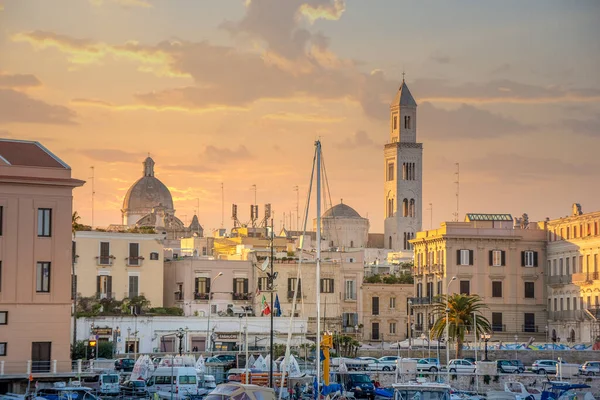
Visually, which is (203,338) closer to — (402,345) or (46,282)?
(402,345)

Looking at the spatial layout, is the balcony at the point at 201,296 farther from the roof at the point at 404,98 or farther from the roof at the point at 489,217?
the roof at the point at 404,98

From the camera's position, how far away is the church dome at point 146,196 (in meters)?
162

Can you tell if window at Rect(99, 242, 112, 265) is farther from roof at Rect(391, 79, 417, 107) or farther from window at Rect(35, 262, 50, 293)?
roof at Rect(391, 79, 417, 107)

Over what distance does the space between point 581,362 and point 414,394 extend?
124ft

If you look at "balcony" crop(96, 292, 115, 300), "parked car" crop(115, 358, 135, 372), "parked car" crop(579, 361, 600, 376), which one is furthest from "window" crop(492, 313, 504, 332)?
"parked car" crop(115, 358, 135, 372)

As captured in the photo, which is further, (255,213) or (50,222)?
(255,213)

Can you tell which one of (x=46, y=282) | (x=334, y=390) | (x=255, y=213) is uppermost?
(x=255, y=213)

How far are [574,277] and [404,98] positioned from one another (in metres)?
64.8

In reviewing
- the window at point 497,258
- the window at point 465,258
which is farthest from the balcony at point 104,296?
the window at point 497,258

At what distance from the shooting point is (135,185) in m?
163

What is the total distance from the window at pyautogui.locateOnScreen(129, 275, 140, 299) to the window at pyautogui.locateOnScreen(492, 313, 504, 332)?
27.3 metres

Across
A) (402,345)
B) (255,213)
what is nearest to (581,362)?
(402,345)

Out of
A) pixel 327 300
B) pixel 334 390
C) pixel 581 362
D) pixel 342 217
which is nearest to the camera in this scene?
pixel 334 390

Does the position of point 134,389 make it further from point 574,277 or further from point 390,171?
point 390,171
